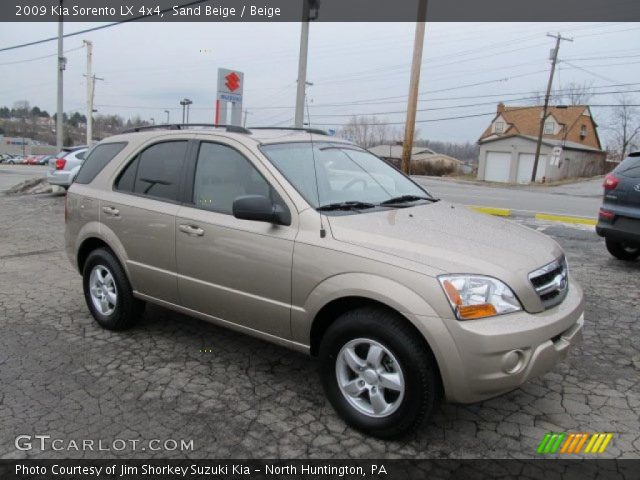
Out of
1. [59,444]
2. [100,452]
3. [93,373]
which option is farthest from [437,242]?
[93,373]

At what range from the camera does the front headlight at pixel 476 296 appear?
273cm

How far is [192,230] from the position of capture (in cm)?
388

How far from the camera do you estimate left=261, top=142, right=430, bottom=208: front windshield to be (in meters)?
3.62

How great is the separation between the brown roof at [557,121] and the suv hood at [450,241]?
56968mm

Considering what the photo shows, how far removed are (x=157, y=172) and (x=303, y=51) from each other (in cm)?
893

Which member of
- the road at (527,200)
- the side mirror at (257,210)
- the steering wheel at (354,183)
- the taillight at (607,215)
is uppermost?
the steering wheel at (354,183)

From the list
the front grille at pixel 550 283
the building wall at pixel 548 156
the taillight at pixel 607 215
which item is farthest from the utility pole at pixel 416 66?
the building wall at pixel 548 156

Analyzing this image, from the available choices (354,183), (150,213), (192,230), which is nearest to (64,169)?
(150,213)

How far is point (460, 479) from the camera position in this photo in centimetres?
271

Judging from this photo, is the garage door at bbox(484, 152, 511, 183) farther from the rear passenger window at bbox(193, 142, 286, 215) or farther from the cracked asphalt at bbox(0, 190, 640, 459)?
the rear passenger window at bbox(193, 142, 286, 215)

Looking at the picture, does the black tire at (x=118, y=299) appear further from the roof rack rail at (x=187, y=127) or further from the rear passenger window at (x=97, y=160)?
the roof rack rail at (x=187, y=127)

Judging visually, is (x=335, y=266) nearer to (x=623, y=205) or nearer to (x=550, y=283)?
(x=550, y=283)

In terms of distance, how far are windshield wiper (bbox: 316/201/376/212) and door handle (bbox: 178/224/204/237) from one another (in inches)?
37.4

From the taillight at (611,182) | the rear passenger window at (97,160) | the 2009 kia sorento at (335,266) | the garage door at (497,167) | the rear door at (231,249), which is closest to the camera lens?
the 2009 kia sorento at (335,266)
